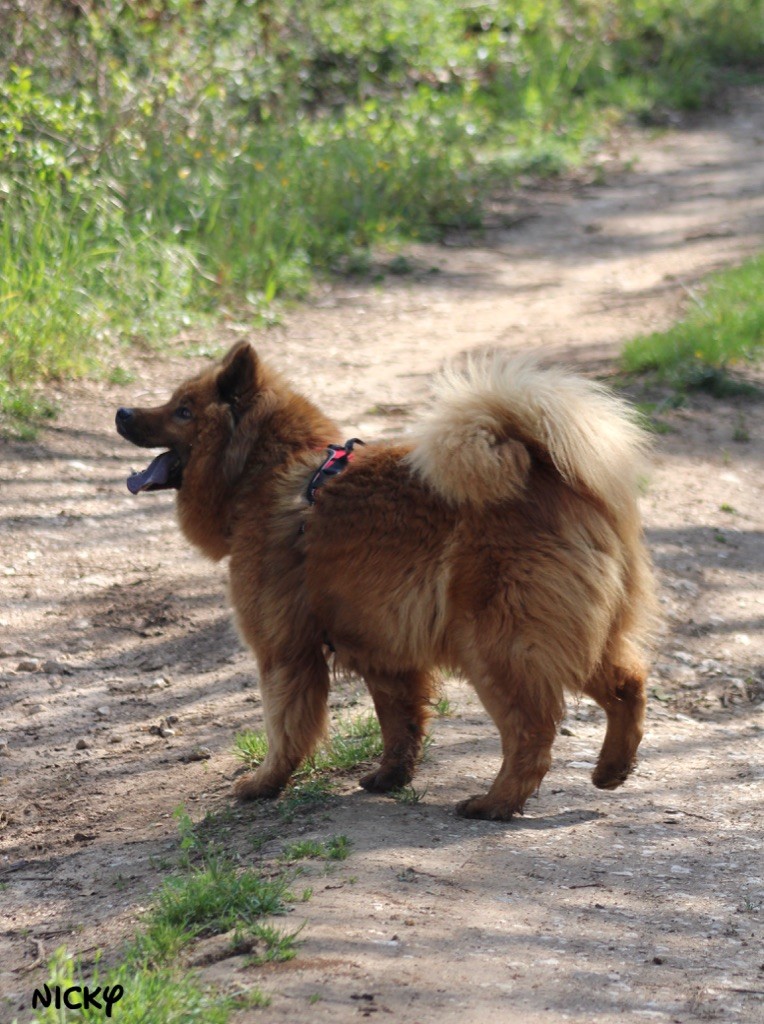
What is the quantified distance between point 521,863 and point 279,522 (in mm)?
1580

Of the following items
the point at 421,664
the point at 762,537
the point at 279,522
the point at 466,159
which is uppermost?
the point at 466,159

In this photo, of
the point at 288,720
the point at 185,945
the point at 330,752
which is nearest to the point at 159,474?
the point at 288,720

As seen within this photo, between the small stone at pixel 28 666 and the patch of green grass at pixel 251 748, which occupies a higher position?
the small stone at pixel 28 666

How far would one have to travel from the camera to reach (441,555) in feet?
13.8

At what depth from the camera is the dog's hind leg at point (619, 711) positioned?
4.47 m

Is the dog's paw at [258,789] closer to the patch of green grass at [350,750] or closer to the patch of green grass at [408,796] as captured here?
the patch of green grass at [350,750]

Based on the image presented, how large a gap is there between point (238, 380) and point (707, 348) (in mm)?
4969

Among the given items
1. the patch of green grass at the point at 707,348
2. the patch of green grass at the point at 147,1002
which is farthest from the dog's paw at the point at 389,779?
the patch of green grass at the point at 707,348

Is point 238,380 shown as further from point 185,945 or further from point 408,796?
point 185,945

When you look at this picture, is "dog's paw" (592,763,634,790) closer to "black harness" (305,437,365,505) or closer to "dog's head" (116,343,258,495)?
"black harness" (305,437,365,505)

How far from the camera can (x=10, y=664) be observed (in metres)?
5.84

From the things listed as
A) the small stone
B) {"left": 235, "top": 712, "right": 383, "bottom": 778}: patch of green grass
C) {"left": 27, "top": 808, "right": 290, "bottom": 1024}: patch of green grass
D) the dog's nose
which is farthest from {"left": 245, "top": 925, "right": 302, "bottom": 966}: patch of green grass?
the small stone

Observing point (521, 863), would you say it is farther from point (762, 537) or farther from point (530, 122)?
point (530, 122)

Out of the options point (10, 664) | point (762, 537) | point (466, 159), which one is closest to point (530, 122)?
point (466, 159)
